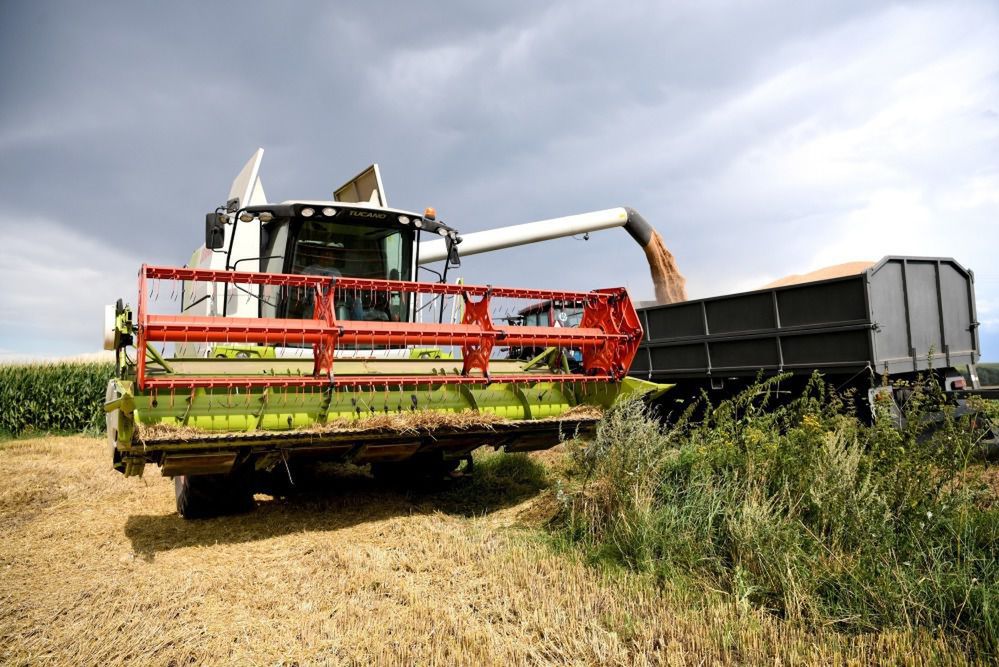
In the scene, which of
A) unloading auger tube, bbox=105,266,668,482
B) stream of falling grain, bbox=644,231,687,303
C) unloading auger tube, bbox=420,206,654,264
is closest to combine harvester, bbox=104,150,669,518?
unloading auger tube, bbox=105,266,668,482

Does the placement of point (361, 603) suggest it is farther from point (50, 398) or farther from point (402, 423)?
point (50, 398)

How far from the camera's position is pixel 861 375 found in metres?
6.48

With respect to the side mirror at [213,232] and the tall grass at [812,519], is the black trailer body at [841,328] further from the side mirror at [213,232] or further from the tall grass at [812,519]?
the side mirror at [213,232]

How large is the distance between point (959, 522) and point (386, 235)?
502 centimetres

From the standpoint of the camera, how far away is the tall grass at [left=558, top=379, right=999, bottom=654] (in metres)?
2.82

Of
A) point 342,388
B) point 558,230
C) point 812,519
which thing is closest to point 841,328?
point 812,519

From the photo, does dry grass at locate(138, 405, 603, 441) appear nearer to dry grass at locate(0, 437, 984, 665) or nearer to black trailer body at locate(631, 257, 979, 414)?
dry grass at locate(0, 437, 984, 665)

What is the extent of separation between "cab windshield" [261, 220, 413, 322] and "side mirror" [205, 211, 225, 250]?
1.96 ft

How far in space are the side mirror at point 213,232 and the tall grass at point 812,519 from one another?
11.9ft

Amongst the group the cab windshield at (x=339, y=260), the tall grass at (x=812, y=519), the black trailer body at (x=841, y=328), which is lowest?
the tall grass at (x=812, y=519)

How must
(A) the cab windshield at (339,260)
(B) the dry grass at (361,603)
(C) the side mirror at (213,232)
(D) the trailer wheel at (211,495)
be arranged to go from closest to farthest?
(B) the dry grass at (361,603)
(D) the trailer wheel at (211,495)
(C) the side mirror at (213,232)
(A) the cab windshield at (339,260)

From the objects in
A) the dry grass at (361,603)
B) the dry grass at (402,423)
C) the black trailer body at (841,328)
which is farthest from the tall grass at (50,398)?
the black trailer body at (841,328)

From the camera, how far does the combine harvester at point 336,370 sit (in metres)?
3.93

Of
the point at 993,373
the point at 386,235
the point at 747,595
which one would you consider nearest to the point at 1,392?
the point at 386,235
